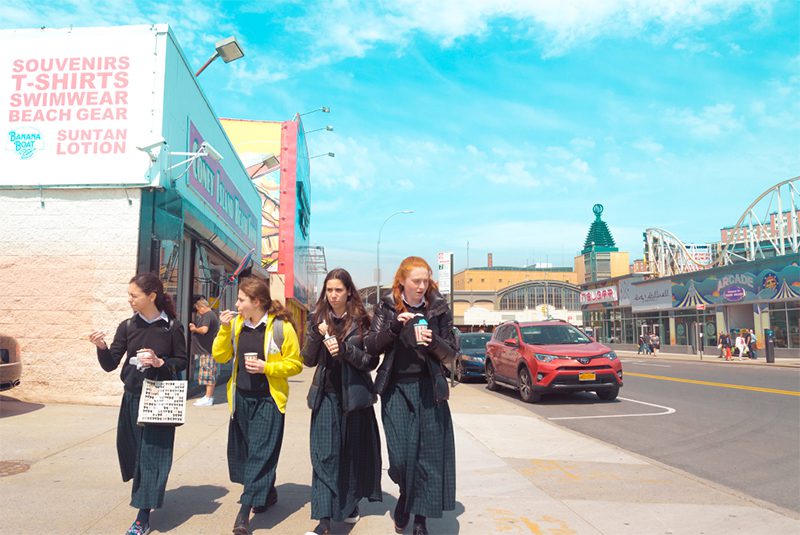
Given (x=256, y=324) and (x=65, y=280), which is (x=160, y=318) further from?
(x=65, y=280)

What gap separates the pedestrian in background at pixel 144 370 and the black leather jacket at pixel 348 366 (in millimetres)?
930

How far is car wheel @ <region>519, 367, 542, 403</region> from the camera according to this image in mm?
11370

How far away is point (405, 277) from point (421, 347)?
18.5 inches

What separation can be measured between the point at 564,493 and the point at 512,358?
7.64 m

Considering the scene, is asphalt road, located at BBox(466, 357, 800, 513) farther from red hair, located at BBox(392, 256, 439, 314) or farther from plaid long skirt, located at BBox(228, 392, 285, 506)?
plaid long skirt, located at BBox(228, 392, 285, 506)

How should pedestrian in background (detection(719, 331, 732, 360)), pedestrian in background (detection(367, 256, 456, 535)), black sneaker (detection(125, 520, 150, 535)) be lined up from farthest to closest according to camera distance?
pedestrian in background (detection(719, 331, 732, 360)) < pedestrian in background (detection(367, 256, 456, 535)) < black sneaker (detection(125, 520, 150, 535))

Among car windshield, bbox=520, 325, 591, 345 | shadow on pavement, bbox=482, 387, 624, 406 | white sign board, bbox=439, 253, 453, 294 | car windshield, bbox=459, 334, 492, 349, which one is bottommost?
shadow on pavement, bbox=482, 387, 624, 406

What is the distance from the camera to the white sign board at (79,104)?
8.97 meters

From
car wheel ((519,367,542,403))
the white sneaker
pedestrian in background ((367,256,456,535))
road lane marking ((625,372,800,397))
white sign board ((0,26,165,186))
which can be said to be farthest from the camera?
road lane marking ((625,372,800,397))

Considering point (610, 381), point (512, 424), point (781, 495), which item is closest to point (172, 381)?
point (781, 495)

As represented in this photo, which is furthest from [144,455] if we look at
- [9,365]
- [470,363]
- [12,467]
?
[470,363]

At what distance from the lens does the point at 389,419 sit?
12.3ft

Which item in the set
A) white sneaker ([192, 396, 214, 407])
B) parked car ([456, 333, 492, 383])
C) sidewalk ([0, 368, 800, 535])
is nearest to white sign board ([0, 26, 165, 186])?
white sneaker ([192, 396, 214, 407])

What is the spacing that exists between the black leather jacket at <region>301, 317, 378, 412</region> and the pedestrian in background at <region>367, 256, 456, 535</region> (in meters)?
0.08
